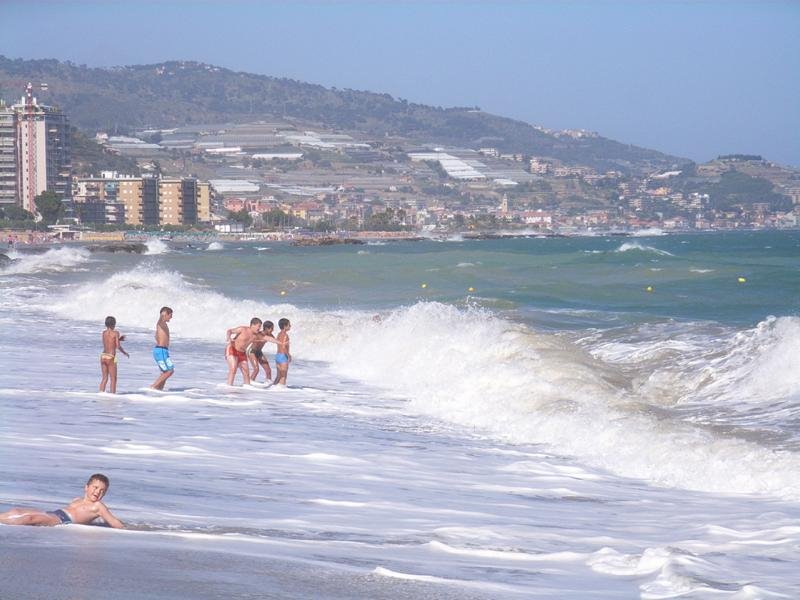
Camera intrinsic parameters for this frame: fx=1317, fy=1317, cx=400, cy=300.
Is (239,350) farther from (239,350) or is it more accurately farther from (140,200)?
(140,200)

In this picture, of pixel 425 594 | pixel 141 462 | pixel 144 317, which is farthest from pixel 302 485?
pixel 144 317

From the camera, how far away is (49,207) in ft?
468

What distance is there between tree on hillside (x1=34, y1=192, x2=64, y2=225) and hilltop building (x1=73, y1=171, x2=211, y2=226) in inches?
394

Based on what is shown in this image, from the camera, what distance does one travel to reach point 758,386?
51.1 ft

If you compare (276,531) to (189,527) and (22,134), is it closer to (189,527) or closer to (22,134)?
(189,527)

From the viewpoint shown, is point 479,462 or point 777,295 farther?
point 777,295

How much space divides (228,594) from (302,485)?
358cm

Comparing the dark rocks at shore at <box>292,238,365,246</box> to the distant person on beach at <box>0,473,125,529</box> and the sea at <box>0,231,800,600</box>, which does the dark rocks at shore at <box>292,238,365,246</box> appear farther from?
the distant person on beach at <box>0,473,125,529</box>

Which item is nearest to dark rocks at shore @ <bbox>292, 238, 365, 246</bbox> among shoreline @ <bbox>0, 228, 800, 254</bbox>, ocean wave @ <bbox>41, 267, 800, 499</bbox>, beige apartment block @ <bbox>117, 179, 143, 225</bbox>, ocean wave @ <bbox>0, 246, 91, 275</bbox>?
shoreline @ <bbox>0, 228, 800, 254</bbox>

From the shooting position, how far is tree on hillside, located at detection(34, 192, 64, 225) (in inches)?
5615

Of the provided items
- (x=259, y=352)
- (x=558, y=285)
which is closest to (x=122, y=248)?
(x=558, y=285)

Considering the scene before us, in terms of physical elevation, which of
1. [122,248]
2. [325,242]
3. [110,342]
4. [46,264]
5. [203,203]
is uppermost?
[203,203]

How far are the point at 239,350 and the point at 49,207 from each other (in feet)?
430

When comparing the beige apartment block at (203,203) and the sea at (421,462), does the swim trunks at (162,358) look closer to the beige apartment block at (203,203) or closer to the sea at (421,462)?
the sea at (421,462)
